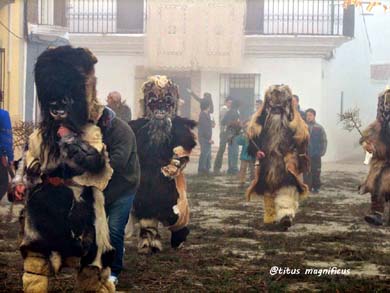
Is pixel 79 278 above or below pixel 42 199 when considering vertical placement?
below

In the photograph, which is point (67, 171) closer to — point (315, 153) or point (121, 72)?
point (315, 153)

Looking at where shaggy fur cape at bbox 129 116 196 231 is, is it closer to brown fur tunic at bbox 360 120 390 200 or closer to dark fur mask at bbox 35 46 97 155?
dark fur mask at bbox 35 46 97 155

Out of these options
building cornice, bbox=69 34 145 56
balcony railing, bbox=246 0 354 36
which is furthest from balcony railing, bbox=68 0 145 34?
balcony railing, bbox=246 0 354 36

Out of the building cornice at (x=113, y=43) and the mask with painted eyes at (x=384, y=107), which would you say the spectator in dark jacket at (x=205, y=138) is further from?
the mask with painted eyes at (x=384, y=107)

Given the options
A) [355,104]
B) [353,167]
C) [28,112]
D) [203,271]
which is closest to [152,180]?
[203,271]

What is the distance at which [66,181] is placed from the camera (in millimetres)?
5309

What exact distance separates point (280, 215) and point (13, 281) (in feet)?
12.6

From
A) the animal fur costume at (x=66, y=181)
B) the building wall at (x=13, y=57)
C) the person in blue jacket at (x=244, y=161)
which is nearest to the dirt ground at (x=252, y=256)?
the animal fur costume at (x=66, y=181)

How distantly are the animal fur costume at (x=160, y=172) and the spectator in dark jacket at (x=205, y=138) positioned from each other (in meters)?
9.59

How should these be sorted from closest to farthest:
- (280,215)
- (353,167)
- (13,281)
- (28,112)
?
(13,281) < (280,215) < (28,112) < (353,167)

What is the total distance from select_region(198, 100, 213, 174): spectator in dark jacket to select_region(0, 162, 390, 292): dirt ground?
559cm

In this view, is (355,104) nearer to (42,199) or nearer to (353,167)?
(353,167)

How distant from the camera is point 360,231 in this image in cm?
944

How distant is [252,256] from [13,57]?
963cm
